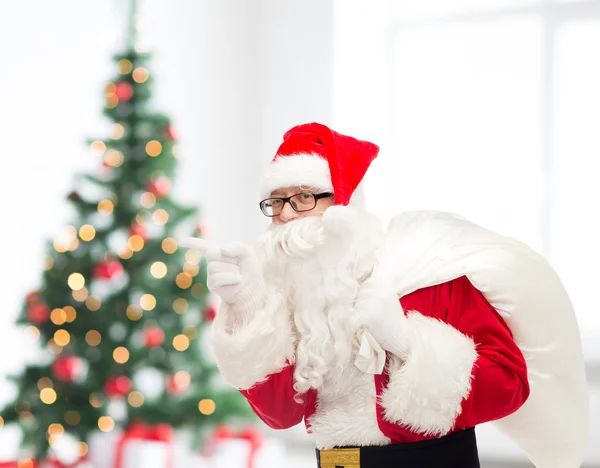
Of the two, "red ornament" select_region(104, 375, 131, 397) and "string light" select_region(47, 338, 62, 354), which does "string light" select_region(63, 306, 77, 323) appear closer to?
"string light" select_region(47, 338, 62, 354)

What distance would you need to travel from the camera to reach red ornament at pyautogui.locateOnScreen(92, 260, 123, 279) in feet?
11.0

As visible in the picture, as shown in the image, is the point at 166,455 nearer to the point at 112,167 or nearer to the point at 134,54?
the point at 112,167

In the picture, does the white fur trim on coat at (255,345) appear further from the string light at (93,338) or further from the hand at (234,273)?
the string light at (93,338)

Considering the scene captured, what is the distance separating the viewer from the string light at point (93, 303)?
335cm

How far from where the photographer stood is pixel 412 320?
1.56 metres

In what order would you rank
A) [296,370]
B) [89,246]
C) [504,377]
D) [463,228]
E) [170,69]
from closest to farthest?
[504,377]
[296,370]
[463,228]
[89,246]
[170,69]

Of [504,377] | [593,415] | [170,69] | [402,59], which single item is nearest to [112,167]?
[170,69]

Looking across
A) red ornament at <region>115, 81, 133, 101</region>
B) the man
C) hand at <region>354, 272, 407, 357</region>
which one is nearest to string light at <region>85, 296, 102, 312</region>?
red ornament at <region>115, 81, 133, 101</region>

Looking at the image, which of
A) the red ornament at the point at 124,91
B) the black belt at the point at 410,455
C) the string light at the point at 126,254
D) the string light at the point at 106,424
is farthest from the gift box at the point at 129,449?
the black belt at the point at 410,455

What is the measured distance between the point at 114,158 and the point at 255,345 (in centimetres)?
206

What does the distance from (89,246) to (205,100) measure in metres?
1.61

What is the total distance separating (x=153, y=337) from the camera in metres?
3.42

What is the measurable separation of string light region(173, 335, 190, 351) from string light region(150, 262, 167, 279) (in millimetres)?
284

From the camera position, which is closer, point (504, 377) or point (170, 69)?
point (504, 377)
